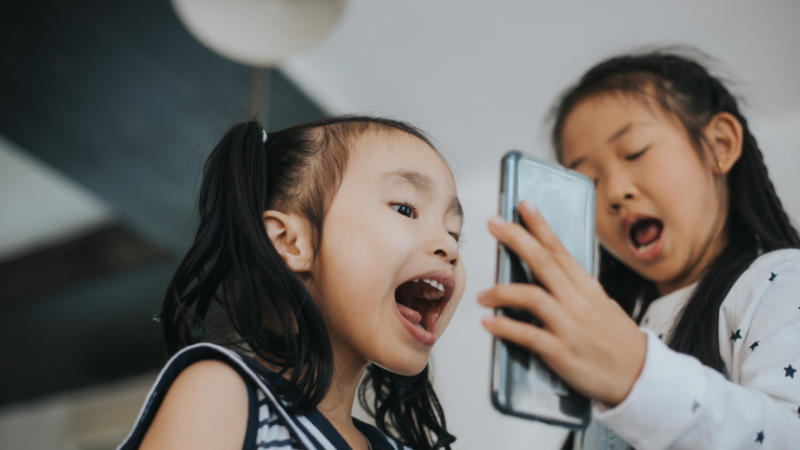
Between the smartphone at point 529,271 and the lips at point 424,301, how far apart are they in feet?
0.54

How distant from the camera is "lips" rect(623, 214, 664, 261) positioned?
0.75 m

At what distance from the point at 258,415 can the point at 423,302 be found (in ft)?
0.68

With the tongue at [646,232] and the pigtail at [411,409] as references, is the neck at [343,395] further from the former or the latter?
the tongue at [646,232]

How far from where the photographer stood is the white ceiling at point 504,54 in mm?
1419

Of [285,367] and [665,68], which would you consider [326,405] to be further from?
[665,68]

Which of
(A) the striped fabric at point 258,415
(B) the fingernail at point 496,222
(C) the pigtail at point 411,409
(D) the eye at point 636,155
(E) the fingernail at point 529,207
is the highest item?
(E) the fingernail at point 529,207

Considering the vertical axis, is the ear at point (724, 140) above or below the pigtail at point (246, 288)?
above

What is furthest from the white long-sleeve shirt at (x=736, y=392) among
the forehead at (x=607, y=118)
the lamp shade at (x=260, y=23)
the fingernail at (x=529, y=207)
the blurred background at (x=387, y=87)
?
the lamp shade at (x=260, y=23)

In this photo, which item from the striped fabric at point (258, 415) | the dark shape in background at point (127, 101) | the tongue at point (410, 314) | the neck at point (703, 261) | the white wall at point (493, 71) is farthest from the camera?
the dark shape in background at point (127, 101)

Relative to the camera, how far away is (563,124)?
92cm

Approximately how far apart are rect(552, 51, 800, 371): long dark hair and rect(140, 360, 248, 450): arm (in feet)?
1.42

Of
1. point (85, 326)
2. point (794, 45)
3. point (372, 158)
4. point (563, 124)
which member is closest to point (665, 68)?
point (563, 124)

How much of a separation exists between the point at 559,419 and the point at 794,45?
144 centimetres

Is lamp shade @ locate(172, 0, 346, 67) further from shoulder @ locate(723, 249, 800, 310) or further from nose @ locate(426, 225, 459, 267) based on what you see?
shoulder @ locate(723, 249, 800, 310)
